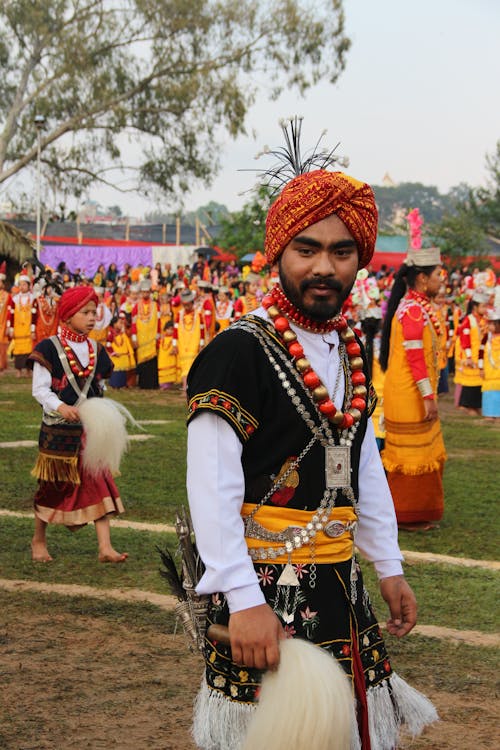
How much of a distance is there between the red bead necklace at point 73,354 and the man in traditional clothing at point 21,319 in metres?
15.0

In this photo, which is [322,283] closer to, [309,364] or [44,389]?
[309,364]

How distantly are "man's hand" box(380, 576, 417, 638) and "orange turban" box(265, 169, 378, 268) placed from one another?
0.94 meters

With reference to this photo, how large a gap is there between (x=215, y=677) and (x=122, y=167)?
35996 millimetres

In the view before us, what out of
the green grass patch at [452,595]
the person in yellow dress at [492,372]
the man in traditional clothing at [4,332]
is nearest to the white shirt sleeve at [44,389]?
the green grass patch at [452,595]

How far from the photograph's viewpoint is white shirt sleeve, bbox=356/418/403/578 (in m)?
3.07

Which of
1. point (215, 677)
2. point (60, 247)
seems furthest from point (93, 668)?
point (60, 247)

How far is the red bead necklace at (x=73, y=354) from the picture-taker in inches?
269

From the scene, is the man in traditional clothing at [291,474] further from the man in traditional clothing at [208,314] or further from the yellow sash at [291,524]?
the man in traditional clothing at [208,314]

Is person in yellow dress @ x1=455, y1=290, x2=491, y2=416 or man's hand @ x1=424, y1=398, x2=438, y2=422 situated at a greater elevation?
man's hand @ x1=424, y1=398, x2=438, y2=422

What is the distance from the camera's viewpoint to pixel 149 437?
499 inches

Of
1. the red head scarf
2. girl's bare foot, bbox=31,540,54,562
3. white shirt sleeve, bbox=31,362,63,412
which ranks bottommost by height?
girl's bare foot, bbox=31,540,54,562

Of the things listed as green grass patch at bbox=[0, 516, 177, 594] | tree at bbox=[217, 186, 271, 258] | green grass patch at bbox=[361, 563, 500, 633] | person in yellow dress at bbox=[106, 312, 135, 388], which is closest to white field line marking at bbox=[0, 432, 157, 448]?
green grass patch at bbox=[0, 516, 177, 594]

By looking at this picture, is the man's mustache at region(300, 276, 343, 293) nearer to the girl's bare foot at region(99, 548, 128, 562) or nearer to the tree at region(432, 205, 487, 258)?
the girl's bare foot at region(99, 548, 128, 562)

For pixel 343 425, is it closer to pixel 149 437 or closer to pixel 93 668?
pixel 93 668
